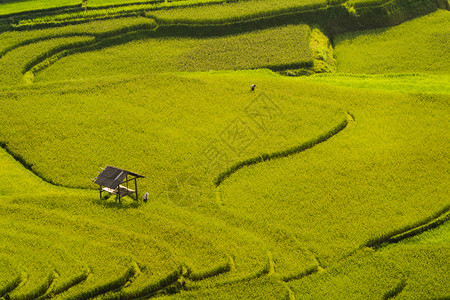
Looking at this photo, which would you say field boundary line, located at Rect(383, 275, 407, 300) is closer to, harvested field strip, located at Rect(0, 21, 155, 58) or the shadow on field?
the shadow on field

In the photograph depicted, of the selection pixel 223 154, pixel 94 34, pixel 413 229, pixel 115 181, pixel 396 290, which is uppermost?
pixel 94 34

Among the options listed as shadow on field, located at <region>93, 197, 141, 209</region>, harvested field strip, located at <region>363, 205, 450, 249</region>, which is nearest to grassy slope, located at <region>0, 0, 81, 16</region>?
shadow on field, located at <region>93, 197, 141, 209</region>

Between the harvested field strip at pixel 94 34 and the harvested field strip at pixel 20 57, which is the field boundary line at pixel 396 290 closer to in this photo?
the harvested field strip at pixel 20 57

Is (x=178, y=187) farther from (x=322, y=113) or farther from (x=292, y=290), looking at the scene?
(x=322, y=113)

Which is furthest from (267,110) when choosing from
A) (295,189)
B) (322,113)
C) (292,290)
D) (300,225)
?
(292,290)

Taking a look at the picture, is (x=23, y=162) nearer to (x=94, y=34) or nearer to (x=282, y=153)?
(x=282, y=153)

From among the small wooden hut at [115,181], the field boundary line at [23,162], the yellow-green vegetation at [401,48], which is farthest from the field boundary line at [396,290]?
the yellow-green vegetation at [401,48]

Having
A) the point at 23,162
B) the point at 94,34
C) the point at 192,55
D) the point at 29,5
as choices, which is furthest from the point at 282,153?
the point at 29,5
